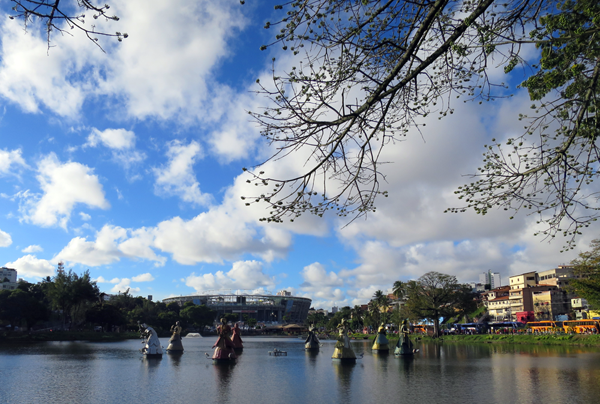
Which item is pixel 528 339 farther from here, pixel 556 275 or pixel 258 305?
pixel 258 305

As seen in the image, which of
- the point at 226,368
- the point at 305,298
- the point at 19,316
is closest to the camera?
the point at 226,368

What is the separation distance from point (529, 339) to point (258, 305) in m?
139

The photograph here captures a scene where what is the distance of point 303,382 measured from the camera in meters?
20.0

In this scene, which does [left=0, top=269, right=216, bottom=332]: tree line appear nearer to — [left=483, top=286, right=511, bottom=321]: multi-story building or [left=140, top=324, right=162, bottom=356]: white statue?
[left=140, top=324, right=162, bottom=356]: white statue

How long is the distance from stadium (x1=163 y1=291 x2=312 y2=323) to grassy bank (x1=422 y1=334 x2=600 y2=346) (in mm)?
118449

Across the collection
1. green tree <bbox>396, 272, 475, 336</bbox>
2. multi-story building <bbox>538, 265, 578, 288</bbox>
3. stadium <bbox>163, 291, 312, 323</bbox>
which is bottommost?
stadium <bbox>163, 291, 312, 323</bbox>

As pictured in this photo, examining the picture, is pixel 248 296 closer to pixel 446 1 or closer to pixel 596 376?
pixel 596 376

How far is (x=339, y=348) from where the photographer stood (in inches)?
1172

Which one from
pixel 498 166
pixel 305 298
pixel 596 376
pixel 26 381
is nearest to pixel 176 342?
pixel 26 381

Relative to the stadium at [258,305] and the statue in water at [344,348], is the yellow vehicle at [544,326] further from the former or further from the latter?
the stadium at [258,305]

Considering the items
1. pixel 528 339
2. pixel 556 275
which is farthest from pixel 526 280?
pixel 528 339

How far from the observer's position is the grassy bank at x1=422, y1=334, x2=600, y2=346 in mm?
42487

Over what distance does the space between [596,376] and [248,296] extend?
168 m

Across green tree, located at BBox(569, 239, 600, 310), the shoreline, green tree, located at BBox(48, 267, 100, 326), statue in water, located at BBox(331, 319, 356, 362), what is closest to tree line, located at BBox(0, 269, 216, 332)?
green tree, located at BBox(48, 267, 100, 326)
